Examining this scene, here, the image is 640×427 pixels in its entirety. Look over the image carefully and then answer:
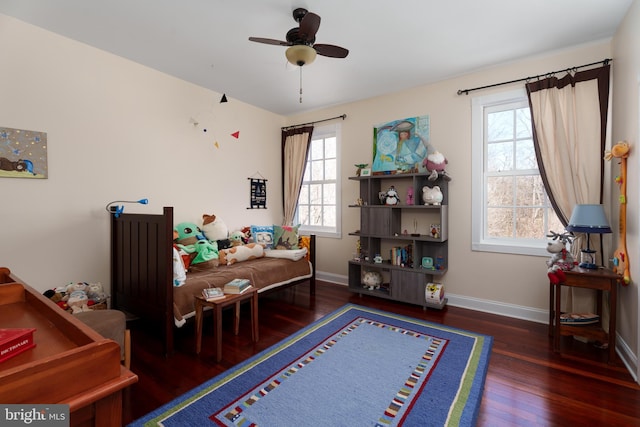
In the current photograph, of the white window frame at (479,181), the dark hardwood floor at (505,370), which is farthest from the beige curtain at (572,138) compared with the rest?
the dark hardwood floor at (505,370)

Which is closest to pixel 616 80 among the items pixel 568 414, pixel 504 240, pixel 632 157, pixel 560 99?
pixel 560 99

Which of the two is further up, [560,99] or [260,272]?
[560,99]

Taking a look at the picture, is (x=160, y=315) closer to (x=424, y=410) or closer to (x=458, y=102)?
(x=424, y=410)

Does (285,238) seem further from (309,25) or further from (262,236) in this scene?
(309,25)

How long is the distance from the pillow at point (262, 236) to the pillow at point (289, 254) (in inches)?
8.7

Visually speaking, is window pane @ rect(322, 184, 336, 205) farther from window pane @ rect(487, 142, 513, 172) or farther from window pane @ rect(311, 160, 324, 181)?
window pane @ rect(487, 142, 513, 172)

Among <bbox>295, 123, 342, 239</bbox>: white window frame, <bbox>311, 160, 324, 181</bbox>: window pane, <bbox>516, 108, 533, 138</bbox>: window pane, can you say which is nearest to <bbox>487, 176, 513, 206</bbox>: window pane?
<bbox>516, 108, 533, 138</bbox>: window pane

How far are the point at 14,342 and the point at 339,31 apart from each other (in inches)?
106

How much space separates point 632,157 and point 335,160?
9.99 ft

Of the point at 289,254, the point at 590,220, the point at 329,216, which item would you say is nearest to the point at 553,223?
the point at 590,220

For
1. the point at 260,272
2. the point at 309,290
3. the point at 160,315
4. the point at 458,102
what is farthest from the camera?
the point at 309,290

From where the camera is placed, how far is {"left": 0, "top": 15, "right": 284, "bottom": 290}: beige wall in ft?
7.68

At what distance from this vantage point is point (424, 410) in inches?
64.7

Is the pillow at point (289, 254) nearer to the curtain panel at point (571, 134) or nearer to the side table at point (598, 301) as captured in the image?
the side table at point (598, 301)
